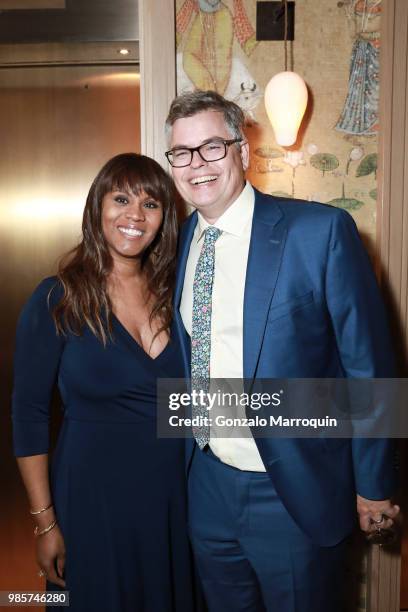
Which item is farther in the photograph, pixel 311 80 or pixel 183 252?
pixel 311 80

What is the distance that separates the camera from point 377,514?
1.52 meters

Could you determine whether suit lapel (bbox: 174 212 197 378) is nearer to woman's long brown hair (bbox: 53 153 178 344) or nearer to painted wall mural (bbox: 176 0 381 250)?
woman's long brown hair (bbox: 53 153 178 344)

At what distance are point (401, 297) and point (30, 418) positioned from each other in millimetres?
1528

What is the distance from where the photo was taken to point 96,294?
171 centimetres

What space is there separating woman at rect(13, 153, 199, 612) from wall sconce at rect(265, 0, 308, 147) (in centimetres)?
56

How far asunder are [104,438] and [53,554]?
1.47 ft

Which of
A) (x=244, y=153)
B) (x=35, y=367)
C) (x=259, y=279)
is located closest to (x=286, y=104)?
(x=244, y=153)

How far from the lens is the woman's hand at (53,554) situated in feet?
5.67

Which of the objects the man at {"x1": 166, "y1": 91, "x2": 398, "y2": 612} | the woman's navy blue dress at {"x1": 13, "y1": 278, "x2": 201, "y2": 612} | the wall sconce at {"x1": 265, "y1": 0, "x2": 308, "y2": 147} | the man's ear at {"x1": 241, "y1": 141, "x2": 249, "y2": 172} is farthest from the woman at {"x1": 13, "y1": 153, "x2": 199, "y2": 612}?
the wall sconce at {"x1": 265, "y1": 0, "x2": 308, "y2": 147}

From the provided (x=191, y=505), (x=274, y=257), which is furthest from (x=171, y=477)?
(x=274, y=257)

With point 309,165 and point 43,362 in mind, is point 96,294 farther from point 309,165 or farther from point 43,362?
point 309,165

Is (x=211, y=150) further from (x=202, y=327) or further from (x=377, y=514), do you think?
(x=377, y=514)

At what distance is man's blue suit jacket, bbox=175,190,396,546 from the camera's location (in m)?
1.44

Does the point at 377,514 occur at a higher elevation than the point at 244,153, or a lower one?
lower
